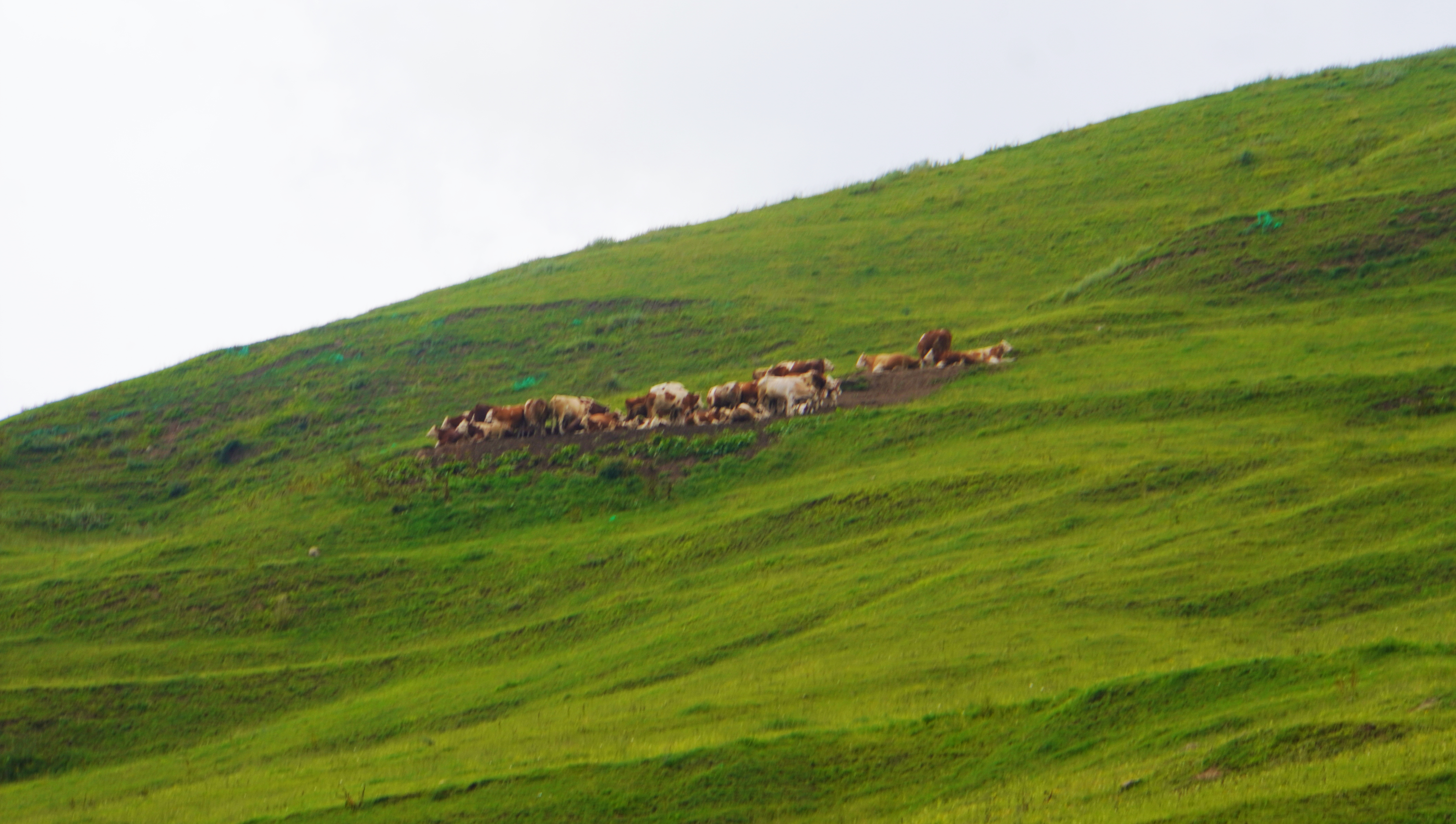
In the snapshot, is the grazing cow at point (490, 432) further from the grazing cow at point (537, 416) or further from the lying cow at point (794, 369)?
the lying cow at point (794, 369)

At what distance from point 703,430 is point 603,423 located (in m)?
2.63

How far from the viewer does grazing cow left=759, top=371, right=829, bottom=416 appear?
99.9ft

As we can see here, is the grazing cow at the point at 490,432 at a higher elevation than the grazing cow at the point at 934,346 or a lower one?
higher

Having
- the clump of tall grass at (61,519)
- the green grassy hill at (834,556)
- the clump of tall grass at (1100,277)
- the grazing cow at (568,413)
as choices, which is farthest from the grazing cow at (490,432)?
the clump of tall grass at (1100,277)

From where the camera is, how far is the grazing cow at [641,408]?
31000mm

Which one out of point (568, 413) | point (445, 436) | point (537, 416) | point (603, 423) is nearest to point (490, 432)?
point (537, 416)

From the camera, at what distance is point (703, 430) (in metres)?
30.0

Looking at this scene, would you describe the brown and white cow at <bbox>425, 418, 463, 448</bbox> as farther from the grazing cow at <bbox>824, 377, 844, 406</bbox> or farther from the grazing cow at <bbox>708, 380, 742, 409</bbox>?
the grazing cow at <bbox>824, 377, 844, 406</bbox>

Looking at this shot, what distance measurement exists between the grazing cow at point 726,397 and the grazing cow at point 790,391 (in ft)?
1.84

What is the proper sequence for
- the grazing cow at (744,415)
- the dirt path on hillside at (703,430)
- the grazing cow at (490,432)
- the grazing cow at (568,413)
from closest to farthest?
1. the dirt path on hillside at (703,430)
2. the grazing cow at (744,415)
3. the grazing cow at (568,413)
4. the grazing cow at (490,432)

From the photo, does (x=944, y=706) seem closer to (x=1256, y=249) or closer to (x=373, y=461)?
(x=373, y=461)

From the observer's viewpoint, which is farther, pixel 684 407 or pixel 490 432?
pixel 490 432

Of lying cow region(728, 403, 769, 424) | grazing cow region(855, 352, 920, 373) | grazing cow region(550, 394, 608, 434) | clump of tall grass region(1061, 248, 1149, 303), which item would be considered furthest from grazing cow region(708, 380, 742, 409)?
clump of tall grass region(1061, 248, 1149, 303)

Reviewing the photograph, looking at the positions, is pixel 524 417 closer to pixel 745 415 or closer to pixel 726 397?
pixel 726 397
